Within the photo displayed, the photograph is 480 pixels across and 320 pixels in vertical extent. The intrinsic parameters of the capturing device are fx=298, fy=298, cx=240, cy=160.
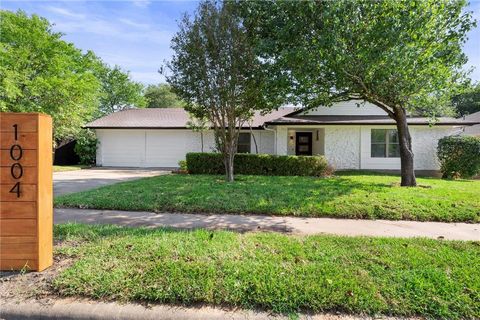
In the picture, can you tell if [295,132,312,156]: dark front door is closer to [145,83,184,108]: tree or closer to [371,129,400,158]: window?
[371,129,400,158]: window

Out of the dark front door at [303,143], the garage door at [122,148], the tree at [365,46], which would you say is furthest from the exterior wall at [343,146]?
the garage door at [122,148]

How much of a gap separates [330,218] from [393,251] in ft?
7.11

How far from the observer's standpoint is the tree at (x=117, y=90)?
37594mm

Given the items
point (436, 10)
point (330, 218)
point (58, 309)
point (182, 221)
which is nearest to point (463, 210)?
point (330, 218)

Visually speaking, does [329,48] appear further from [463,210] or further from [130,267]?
[130,267]

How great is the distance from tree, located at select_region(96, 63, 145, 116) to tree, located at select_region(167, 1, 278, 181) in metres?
30.0

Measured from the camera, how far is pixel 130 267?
Answer: 343 cm

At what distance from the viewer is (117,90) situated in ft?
123

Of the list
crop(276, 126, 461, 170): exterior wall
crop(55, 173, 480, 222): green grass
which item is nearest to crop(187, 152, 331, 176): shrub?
crop(276, 126, 461, 170): exterior wall

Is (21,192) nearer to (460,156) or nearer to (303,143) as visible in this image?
(460,156)

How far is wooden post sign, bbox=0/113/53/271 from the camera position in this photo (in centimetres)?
338

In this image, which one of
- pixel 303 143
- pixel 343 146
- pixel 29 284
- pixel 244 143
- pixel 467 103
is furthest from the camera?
pixel 467 103

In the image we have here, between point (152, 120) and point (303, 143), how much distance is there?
10104mm

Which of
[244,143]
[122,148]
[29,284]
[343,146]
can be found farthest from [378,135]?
[29,284]
